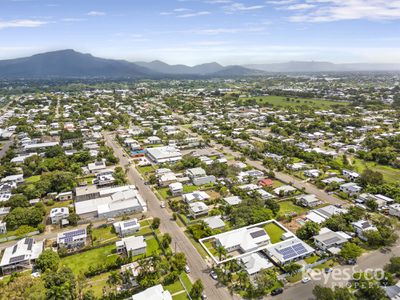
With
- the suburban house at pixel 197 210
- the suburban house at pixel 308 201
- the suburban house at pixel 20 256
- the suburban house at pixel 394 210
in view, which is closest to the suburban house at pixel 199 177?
the suburban house at pixel 197 210

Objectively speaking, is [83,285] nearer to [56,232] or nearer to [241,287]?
[56,232]

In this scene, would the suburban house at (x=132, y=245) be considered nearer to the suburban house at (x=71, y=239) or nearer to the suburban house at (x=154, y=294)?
the suburban house at (x=71, y=239)

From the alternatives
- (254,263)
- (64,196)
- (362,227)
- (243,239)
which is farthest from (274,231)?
(64,196)

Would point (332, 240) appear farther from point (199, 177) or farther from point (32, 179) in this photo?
point (32, 179)

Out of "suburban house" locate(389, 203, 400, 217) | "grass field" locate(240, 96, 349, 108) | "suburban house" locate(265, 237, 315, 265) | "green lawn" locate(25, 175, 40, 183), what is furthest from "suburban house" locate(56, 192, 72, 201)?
"grass field" locate(240, 96, 349, 108)

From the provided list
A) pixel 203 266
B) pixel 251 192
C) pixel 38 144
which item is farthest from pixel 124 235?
pixel 38 144

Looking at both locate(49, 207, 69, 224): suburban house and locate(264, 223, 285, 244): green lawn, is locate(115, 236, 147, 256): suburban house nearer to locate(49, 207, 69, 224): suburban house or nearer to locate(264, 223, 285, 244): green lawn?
locate(49, 207, 69, 224): suburban house
